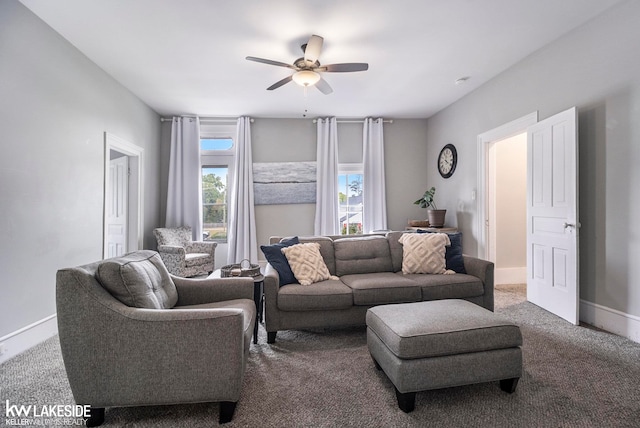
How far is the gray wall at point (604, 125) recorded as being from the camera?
2.31 m

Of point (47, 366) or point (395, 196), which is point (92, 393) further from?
point (395, 196)

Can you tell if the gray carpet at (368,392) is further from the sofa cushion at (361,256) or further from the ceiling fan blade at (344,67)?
the ceiling fan blade at (344,67)

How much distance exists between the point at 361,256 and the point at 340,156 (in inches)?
109

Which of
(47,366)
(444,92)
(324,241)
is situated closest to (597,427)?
(324,241)

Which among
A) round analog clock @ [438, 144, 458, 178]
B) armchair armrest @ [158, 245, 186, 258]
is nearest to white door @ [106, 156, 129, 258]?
armchair armrest @ [158, 245, 186, 258]

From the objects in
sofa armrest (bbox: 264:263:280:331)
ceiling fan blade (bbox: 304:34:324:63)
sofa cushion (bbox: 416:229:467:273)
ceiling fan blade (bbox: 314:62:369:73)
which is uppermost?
ceiling fan blade (bbox: 304:34:324:63)

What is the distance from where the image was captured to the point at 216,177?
514 cm

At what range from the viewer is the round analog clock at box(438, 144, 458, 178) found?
4605 mm

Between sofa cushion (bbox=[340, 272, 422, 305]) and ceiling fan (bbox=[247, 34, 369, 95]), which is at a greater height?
ceiling fan (bbox=[247, 34, 369, 95])

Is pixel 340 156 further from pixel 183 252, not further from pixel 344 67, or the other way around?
pixel 183 252

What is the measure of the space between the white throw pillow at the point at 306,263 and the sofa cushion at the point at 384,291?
286 millimetres

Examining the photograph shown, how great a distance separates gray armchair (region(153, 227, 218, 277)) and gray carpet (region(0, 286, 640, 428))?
5.78ft

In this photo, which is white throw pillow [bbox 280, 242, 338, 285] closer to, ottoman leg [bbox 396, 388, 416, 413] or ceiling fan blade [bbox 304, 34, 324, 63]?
ottoman leg [bbox 396, 388, 416, 413]

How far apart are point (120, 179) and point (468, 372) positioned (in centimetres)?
471
